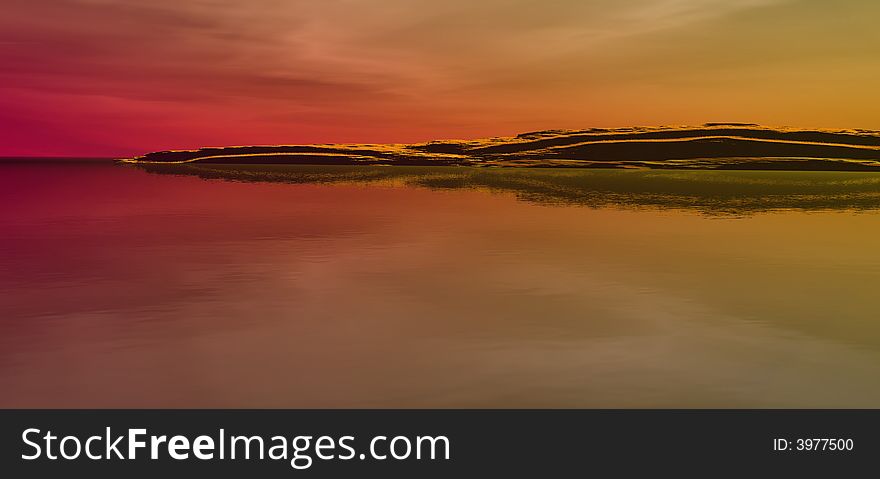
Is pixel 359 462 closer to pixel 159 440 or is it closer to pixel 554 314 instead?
pixel 159 440

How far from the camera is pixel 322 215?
178 ft

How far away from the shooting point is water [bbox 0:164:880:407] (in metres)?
14.5

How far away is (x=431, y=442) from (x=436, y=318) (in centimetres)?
846

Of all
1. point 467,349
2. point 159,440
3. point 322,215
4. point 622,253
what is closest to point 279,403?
point 159,440

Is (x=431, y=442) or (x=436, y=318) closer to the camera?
(x=431, y=442)

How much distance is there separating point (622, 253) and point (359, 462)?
24.3 m

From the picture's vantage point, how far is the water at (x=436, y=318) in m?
14.5

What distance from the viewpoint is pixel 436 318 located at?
2052cm

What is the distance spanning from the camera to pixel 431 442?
39.8 feet

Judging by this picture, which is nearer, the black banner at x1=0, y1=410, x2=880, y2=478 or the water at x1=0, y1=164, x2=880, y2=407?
the black banner at x1=0, y1=410, x2=880, y2=478

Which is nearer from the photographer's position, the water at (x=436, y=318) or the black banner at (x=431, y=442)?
the black banner at (x=431, y=442)

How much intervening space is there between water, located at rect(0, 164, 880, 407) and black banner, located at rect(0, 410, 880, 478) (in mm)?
633

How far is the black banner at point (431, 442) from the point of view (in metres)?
11.6

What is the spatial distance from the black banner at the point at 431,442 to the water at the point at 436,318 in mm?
633
